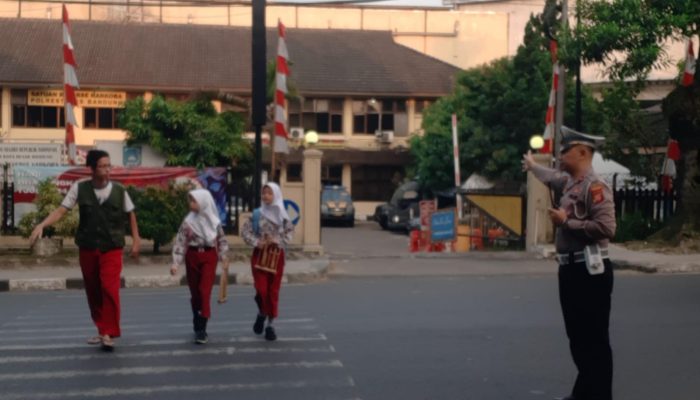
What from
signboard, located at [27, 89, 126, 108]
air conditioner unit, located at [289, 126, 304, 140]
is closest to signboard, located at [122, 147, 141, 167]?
signboard, located at [27, 89, 126, 108]

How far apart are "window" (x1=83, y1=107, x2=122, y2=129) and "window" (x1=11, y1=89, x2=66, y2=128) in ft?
3.73

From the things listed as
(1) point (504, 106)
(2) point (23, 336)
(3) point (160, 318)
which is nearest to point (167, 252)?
(3) point (160, 318)

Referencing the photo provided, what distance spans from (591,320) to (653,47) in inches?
570

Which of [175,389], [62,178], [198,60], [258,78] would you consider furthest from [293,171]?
[175,389]

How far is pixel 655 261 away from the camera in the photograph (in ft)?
63.7

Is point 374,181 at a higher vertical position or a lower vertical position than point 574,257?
higher

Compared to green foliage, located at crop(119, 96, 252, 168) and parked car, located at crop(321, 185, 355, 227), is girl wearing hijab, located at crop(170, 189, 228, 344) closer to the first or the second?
green foliage, located at crop(119, 96, 252, 168)

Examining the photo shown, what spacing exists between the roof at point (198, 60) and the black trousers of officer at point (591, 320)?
41.6 m

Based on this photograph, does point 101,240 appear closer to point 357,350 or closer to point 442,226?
point 357,350

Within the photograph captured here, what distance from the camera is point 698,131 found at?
21406 mm

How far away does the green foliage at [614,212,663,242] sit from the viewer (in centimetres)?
2356

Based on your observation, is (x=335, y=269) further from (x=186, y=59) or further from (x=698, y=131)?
(x=186, y=59)

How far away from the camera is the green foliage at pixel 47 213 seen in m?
20.4

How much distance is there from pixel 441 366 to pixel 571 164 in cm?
266
